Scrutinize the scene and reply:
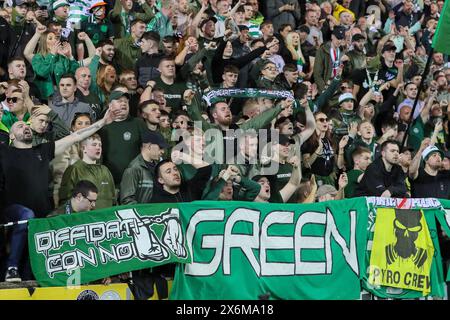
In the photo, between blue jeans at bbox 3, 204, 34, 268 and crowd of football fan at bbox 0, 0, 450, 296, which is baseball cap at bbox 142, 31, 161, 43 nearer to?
crowd of football fan at bbox 0, 0, 450, 296

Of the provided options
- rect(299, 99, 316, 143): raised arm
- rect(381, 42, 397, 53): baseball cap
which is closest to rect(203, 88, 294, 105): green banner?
rect(299, 99, 316, 143): raised arm

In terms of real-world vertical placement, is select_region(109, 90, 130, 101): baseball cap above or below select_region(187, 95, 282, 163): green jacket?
above

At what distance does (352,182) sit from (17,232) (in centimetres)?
505

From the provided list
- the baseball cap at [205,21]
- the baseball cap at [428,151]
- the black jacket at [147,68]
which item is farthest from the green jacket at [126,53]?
the baseball cap at [428,151]

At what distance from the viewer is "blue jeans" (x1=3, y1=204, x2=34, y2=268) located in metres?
12.4

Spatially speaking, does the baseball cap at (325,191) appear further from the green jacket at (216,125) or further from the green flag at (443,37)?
the green flag at (443,37)

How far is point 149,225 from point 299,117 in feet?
15.9

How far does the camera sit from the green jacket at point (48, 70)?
15938 mm

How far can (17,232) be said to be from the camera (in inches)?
488

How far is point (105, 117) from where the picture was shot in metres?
13.9

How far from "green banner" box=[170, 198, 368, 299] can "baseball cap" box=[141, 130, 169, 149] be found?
140 centimetres

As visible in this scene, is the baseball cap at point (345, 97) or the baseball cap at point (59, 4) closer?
the baseball cap at point (59, 4)
